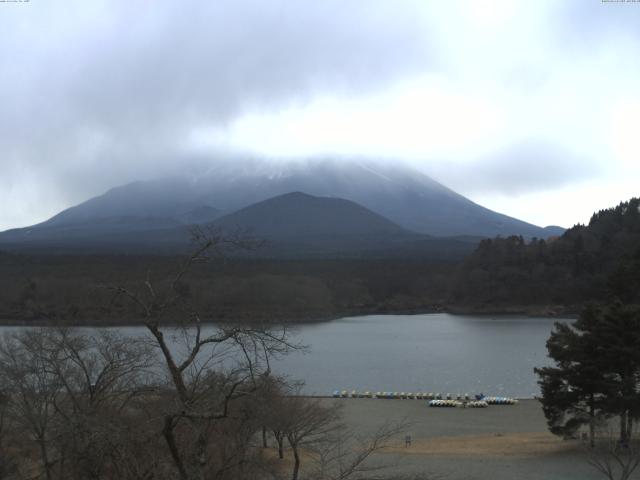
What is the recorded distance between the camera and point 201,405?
14.6ft

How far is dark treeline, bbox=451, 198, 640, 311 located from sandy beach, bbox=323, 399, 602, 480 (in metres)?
55.4

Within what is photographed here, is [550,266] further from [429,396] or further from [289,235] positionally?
[289,235]

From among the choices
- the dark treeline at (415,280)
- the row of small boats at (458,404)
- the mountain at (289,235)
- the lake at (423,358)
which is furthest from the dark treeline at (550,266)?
the row of small boats at (458,404)

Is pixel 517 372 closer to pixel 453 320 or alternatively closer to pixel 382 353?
pixel 382 353

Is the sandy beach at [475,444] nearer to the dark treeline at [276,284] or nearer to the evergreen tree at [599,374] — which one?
the evergreen tree at [599,374]

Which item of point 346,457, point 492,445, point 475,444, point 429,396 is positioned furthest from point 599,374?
point 429,396

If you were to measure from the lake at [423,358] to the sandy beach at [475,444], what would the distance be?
3.43 meters

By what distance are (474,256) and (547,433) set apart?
68838 millimetres

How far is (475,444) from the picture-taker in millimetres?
17562

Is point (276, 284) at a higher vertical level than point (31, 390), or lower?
higher

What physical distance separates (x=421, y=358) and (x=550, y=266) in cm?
4675

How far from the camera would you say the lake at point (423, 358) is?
98.2 feet

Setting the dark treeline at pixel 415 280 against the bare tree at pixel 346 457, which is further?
the dark treeline at pixel 415 280

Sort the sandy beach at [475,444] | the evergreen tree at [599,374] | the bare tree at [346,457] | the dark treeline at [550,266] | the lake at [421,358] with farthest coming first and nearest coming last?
the dark treeline at [550,266]
the lake at [421,358]
the evergreen tree at [599,374]
the sandy beach at [475,444]
the bare tree at [346,457]
